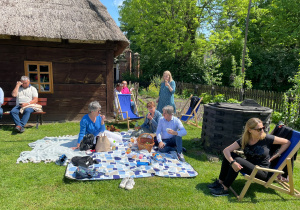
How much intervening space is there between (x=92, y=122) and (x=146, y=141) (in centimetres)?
129

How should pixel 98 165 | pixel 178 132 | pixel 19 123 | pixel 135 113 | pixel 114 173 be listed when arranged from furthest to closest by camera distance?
1. pixel 135 113
2. pixel 19 123
3. pixel 178 132
4. pixel 98 165
5. pixel 114 173

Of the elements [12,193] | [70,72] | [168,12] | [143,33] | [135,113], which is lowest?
[12,193]

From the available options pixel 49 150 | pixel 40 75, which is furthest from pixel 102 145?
pixel 40 75

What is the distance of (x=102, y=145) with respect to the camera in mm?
4797

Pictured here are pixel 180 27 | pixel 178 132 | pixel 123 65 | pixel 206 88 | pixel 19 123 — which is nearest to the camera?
pixel 178 132

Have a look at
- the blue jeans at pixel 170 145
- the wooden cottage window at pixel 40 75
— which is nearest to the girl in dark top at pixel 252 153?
the blue jeans at pixel 170 145

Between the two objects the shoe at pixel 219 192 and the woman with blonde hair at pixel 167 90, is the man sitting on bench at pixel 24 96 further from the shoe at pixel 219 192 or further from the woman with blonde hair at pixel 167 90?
the shoe at pixel 219 192

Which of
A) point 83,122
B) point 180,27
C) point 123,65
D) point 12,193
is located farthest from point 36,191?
point 123,65

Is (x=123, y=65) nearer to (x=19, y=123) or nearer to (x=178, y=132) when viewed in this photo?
(x=19, y=123)

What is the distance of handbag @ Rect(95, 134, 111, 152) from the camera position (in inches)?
188

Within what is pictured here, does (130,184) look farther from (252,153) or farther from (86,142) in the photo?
(252,153)

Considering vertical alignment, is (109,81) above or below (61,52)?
below

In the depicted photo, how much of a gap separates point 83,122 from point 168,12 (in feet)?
57.5

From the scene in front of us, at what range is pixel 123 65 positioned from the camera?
79.6ft
